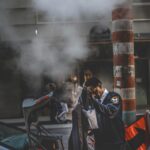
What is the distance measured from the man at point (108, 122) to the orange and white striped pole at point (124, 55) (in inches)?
45.0

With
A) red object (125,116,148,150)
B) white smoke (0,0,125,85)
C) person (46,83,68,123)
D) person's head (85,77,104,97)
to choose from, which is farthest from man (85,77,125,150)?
white smoke (0,0,125,85)

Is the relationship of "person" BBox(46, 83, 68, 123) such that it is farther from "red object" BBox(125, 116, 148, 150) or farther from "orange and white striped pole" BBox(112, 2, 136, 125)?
"red object" BBox(125, 116, 148, 150)

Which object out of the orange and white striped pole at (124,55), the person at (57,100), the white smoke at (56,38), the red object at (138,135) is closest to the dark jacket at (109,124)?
the red object at (138,135)

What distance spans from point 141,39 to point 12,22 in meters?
5.72

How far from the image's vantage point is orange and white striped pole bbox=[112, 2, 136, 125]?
19.2ft

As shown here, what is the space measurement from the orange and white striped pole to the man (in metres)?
1.14

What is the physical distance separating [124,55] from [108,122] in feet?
4.95

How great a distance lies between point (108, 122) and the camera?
4789 millimetres

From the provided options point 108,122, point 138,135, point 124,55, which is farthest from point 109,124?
point 124,55

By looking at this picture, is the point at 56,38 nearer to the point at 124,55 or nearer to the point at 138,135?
the point at 124,55

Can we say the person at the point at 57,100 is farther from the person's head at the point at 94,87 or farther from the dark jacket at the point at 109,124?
the dark jacket at the point at 109,124

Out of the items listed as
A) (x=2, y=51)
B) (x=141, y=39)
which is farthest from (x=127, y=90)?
(x=141, y=39)

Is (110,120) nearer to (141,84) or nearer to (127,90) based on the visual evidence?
(127,90)

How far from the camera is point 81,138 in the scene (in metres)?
4.63
